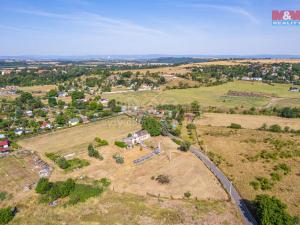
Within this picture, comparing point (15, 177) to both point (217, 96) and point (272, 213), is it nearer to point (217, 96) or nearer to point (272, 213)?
point (272, 213)

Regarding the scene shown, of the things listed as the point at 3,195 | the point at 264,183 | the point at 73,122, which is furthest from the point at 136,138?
the point at 264,183

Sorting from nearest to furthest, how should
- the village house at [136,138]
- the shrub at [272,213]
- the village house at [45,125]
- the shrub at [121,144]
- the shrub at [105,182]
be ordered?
1. the shrub at [272,213]
2. the shrub at [105,182]
3. the shrub at [121,144]
4. the village house at [136,138]
5. the village house at [45,125]

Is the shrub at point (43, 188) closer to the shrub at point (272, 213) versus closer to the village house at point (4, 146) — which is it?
the village house at point (4, 146)

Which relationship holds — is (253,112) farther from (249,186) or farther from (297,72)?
(297,72)

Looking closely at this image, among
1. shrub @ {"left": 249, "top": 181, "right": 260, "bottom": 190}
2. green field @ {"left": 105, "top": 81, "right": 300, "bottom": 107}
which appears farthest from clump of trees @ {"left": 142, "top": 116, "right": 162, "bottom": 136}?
green field @ {"left": 105, "top": 81, "right": 300, "bottom": 107}

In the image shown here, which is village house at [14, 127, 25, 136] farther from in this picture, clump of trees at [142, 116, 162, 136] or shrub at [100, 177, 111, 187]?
shrub at [100, 177, 111, 187]

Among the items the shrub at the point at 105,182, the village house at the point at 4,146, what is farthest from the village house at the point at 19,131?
the shrub at the point at 105,182

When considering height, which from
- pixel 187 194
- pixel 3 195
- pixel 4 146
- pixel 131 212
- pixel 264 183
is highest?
pixel 264 183
